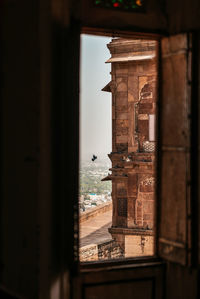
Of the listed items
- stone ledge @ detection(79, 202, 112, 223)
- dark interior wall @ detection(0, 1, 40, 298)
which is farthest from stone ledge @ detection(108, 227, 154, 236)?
dark interior wall @ detection(0, 1, 40, 298)

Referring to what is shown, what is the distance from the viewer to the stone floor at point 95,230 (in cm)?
1660

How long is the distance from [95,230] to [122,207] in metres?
3.66

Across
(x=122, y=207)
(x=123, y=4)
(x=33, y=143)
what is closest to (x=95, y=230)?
(x=122, y=207)

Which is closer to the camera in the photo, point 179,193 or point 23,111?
point 23,111

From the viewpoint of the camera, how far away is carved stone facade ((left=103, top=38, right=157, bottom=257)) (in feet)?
49.3

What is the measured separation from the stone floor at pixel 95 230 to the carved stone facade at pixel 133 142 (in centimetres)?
139

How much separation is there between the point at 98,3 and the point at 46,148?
5.28 feet

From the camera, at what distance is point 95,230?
18.9 m

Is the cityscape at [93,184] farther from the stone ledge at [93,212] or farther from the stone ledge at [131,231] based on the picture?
the stone ledge at [131,231]

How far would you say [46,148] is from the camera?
3986 millimetres

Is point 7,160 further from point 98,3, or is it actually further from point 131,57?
point 131,57

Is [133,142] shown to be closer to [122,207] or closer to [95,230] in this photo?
[122,207]

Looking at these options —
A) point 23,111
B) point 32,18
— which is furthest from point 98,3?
point 23,111

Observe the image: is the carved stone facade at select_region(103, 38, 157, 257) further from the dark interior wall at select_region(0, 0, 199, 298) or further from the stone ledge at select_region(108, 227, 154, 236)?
the dark interior wall at select_region(0, 0, 199, 298)
